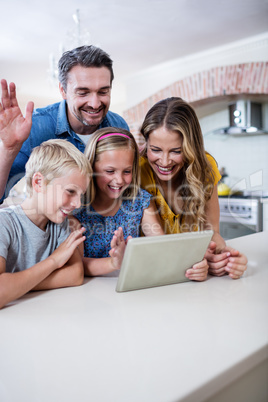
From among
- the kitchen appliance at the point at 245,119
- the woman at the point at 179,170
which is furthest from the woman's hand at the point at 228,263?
the kitchen appliance at the point at 245,119

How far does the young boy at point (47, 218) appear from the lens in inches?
29.7

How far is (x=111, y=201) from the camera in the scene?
104 centimetres

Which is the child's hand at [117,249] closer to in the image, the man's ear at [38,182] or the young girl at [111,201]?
the young girl at [111,201]

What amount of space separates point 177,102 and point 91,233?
47 centimetres

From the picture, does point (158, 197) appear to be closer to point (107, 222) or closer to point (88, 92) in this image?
point (107, 222)

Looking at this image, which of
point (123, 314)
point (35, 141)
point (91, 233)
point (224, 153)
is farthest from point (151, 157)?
point (224, 153)

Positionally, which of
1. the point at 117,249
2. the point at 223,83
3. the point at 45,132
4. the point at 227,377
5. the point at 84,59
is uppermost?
the point at 223,83

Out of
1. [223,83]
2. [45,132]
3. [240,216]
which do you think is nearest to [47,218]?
[45,132]

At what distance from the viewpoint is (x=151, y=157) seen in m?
1.06

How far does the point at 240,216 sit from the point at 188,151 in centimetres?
238

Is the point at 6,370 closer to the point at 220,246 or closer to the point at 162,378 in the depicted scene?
the point at 162,378

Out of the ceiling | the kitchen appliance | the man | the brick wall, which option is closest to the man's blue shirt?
the man

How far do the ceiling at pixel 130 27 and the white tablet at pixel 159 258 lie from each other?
2053 mm

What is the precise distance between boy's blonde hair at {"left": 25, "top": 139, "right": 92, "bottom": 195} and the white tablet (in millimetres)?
232
